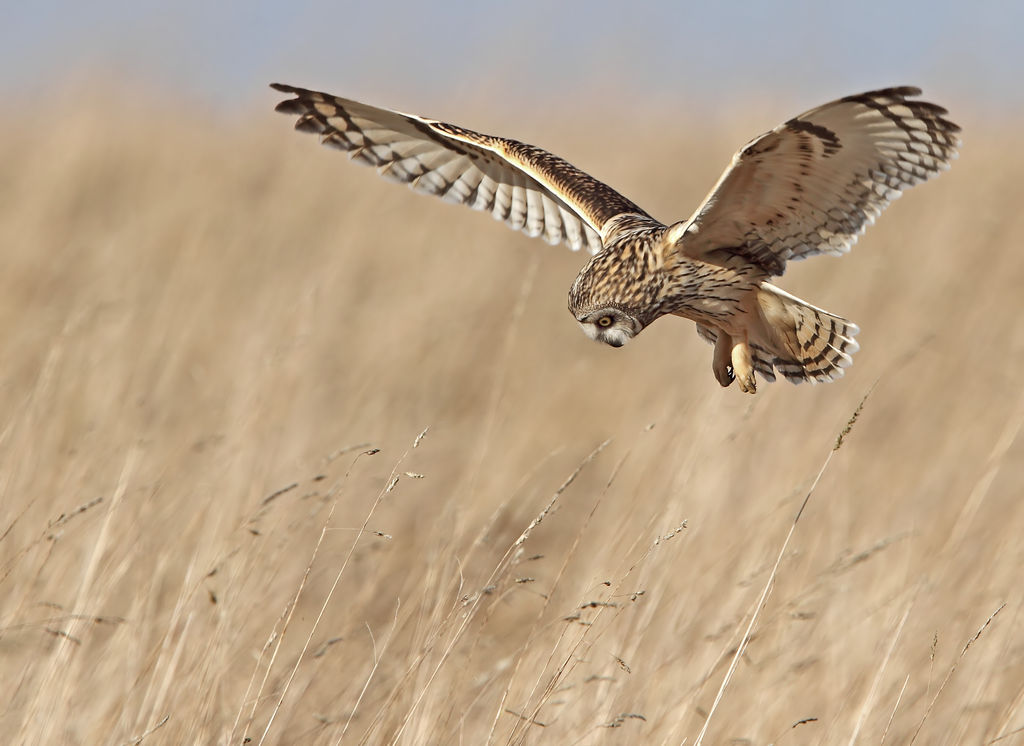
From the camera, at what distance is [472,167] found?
4.29 m

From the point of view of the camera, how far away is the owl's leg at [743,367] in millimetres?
3160

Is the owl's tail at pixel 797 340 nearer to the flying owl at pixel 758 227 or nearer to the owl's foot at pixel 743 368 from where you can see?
the flying owl at pixel 758 227

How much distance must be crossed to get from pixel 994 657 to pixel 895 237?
4.69 meters

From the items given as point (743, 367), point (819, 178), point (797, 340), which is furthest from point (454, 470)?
point (819, 178)

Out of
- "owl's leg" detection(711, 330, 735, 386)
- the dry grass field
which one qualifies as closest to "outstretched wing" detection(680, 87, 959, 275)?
"owl's leg" detection(711, 330, 735, 386)

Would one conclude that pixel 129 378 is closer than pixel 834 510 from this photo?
No

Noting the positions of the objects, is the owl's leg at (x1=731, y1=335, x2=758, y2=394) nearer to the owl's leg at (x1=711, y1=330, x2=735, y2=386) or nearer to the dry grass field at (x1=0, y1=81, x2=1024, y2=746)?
the owl's leg at (x1=711, y1=330, x2=735, y2=386)

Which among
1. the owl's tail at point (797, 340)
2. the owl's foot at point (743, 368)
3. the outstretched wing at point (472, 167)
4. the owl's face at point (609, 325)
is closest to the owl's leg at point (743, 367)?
the owl's foot at point (743, 368)

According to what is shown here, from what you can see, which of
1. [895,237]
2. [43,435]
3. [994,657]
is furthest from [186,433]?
[895,237]

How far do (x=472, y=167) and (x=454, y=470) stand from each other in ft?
6.66

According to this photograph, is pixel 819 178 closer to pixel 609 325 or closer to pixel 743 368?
pixel 743 368

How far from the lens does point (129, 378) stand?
4.86m

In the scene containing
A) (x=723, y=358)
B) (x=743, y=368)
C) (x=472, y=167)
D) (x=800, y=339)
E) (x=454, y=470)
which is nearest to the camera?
(x=743, y=368)

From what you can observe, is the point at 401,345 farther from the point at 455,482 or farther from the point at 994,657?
the point at 994,657
